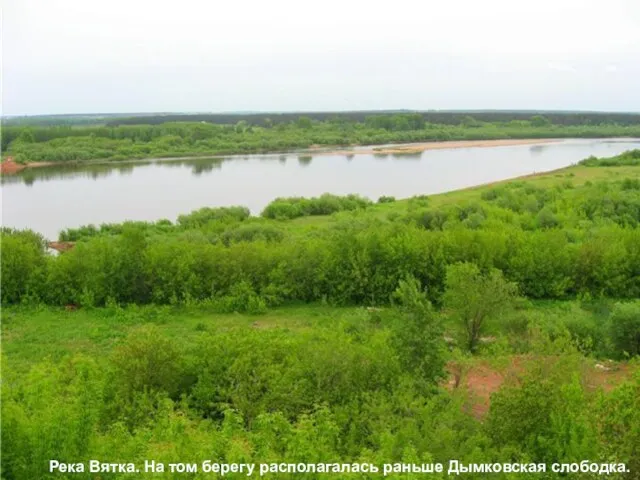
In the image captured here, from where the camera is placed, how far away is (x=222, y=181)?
4828 centimetres

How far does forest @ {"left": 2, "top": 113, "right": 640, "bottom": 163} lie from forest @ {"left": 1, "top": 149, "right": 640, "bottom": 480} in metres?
39.2

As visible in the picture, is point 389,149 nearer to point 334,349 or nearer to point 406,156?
point 406,156

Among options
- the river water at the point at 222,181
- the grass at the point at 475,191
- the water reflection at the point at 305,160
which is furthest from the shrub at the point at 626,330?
the water reflection at the point at 305,160

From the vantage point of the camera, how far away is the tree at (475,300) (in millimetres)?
15125

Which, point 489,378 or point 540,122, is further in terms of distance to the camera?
point 540,122

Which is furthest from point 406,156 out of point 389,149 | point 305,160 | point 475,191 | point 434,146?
point 475,191

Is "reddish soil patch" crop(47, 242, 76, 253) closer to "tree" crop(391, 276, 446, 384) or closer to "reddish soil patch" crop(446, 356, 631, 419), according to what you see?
"reddish soil patch" crop(446, 356, 631, 419)

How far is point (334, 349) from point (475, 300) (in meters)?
5.71

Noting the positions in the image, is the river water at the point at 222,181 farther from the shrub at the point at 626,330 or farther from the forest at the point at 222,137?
the shrub at the point at 626,330

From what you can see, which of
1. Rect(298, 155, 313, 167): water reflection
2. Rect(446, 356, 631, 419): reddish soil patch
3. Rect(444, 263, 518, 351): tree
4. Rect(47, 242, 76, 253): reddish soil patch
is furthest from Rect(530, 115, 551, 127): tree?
Rect(446, 356, 631, 419): reddish soil patch

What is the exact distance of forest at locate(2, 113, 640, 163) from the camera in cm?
6475

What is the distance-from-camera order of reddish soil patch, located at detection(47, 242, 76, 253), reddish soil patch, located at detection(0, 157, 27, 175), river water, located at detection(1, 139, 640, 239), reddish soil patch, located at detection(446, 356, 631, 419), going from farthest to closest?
reddish soil patch, located at detection(0, 157, 27, 175)
river water, located at detection(1, 139, 640, 239)
reddish soil patch, located at detection(47, 242, 76, 253)
reddish soil patch, located at detection(446, 356, 631, 419)

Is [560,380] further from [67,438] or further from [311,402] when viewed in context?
[67,438]

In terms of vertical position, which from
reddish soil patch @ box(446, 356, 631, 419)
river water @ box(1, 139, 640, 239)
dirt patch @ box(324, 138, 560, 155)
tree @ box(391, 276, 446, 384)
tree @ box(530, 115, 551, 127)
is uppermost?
tree @ box(530, 115, 551, 127)
